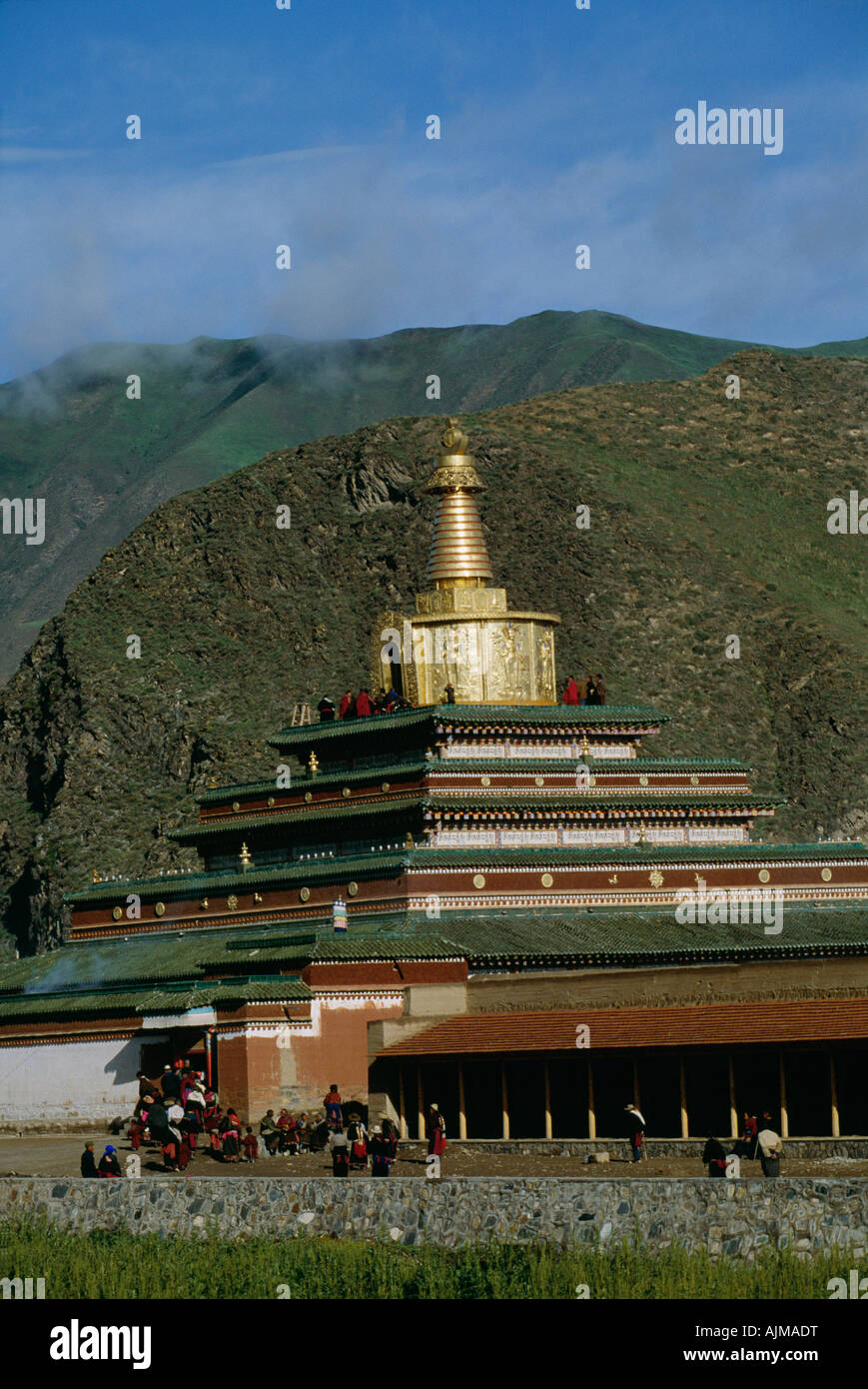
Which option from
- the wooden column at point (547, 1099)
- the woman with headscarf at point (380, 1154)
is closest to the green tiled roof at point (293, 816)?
the wooden column at point (547, 1099)

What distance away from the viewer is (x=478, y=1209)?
42.5 meters

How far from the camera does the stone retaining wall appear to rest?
40.2 meters

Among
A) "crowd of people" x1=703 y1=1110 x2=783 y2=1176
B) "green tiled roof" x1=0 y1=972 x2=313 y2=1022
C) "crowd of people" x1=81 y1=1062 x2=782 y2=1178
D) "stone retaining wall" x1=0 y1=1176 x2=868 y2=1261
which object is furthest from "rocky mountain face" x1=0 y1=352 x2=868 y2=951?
"crowd of people" x1=703 y1=1110 x2=783 y2=1176

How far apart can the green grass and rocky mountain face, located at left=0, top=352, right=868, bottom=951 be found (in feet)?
263

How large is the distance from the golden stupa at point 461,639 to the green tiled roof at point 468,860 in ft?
20.6

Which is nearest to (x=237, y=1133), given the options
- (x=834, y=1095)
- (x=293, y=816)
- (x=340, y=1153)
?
(x=340, y=1153)

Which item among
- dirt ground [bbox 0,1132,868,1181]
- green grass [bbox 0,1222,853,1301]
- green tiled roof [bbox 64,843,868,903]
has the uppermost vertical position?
green tiled roof [bbox 64,843,868,903]

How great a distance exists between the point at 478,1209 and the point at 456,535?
104ft

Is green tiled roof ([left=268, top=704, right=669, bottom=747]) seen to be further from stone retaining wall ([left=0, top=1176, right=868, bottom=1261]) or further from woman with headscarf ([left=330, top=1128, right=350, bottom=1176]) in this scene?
stone retaining wall ([left=0, top=1176, right=868, bottom=1261])

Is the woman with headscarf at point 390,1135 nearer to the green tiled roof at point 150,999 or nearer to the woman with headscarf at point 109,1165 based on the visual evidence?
the woman with headscarf at point 109,1165

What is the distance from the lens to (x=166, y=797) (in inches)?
5251

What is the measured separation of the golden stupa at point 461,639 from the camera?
69.9 meters

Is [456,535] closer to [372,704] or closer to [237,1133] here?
[372,704]

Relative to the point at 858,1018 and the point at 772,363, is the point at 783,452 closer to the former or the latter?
the point at 772,363
